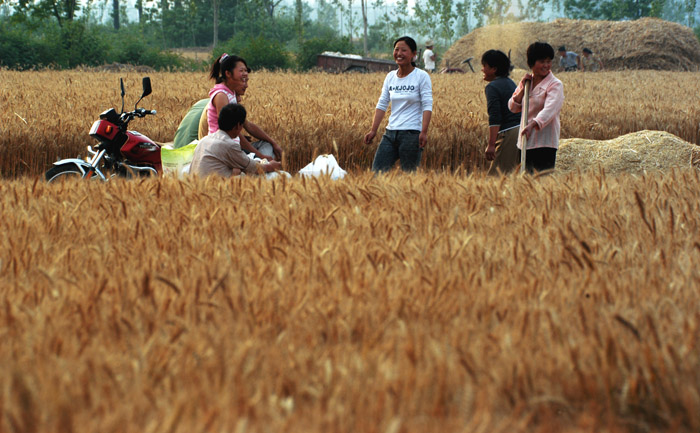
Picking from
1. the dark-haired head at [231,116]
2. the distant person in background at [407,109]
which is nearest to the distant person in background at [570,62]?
the distant person in background at [407,109]

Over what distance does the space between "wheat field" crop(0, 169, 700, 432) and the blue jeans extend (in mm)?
3281

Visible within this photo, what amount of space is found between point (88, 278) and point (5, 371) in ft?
2.59

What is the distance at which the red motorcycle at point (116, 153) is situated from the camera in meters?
6.87

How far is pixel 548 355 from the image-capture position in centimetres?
185

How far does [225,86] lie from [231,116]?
0.74 m

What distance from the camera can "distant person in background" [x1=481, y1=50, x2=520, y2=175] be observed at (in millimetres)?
6715

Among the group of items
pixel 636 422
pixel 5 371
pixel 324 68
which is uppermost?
pixel 324 68

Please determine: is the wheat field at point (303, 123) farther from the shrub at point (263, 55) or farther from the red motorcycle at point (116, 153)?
the shrub at point (263, 55)

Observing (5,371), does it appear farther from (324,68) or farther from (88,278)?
(324,68)

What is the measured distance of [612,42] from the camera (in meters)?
42.1

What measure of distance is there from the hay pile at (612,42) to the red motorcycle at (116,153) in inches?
1447

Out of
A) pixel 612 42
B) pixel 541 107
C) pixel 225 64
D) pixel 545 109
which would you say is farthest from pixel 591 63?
pixel 225 64

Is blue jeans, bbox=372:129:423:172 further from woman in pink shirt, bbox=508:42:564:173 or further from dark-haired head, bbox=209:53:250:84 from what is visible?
dark-haired head, bbox=209:53:250:84

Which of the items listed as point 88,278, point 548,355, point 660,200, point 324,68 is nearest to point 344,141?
point 660,200
